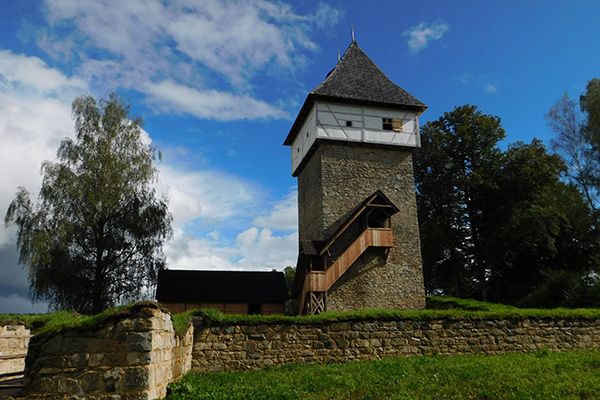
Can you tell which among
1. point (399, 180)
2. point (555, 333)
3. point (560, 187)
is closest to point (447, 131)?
point (560, 187)

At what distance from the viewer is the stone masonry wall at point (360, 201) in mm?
20000

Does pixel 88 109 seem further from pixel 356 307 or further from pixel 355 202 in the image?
pixel 356 307

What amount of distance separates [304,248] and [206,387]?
11463mm

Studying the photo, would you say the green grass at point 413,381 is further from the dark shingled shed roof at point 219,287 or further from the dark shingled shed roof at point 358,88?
the dark shingled shed roof at point 358,88

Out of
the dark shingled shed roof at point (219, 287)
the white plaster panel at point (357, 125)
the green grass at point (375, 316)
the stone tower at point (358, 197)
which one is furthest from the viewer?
the white plaster panel at point (357, 125)

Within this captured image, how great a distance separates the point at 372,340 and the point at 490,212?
20204mm

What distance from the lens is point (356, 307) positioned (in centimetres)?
1955

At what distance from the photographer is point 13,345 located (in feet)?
38.0

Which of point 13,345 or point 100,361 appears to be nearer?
point 100,361

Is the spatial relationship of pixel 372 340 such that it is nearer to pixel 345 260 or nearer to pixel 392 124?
pixel 345 260

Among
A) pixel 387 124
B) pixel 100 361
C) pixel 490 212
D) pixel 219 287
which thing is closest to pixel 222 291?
pixel 219 287

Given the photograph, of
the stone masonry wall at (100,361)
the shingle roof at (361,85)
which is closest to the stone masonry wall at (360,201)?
the shingle roof at (361,85)

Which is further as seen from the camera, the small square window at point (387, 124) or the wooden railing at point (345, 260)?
the small square window at point (387, 124)

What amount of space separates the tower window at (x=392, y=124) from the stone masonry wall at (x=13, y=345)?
664 inches
